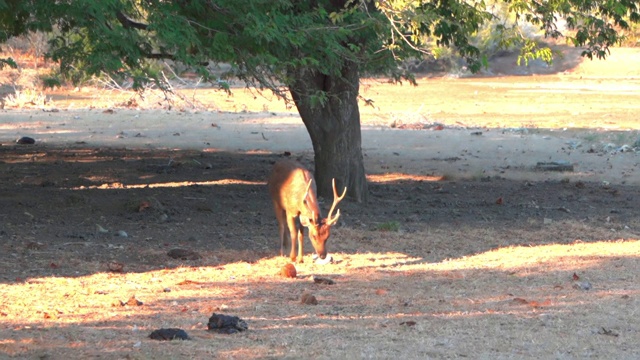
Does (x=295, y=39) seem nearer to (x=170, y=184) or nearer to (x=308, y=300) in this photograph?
(x=308, y=300)

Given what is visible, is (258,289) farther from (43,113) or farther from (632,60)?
(632,60)

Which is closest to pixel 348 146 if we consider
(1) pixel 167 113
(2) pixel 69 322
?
(2) pixel 69 322

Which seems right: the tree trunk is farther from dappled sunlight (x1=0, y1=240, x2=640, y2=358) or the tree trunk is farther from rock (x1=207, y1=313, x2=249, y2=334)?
rock (x1=207, y1=313, x2=249, y2=334)

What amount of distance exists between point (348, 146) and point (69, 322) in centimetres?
804

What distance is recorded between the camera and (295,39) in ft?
35.5

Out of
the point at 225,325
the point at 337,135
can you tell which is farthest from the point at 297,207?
the point at 337,135

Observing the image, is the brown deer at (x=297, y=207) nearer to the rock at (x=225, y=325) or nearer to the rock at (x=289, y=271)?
the rock at (x=289, y=271)

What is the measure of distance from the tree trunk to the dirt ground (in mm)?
544

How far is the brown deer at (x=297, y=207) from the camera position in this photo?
33.8 feet

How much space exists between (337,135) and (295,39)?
425cm

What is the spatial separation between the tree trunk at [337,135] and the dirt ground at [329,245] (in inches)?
21.4

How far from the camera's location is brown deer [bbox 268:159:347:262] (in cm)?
1030

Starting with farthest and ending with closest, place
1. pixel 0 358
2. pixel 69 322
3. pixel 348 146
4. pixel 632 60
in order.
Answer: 1. pixel 632 60
2. pixel 348 146
3. pixel 69 322
4. pixel 0 358

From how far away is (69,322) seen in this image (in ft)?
24.6
